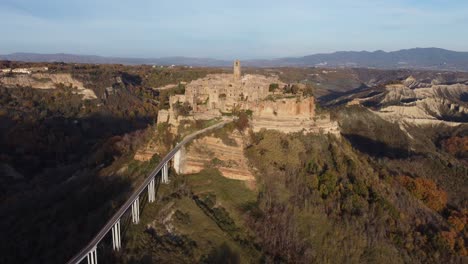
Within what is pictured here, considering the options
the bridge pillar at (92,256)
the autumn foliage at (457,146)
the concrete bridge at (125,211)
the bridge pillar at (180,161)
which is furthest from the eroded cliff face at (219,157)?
the autumn foliage at (457,146)

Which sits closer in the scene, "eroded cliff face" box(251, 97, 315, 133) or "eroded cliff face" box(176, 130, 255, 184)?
"eroded cliff face" box(176, 130, 255, 184)

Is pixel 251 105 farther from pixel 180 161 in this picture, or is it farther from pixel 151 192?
pixel 151 192

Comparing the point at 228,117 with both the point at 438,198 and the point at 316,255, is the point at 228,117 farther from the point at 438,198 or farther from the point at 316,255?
the point at 438,198

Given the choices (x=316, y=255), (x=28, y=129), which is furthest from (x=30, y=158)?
(x=316, y=255)

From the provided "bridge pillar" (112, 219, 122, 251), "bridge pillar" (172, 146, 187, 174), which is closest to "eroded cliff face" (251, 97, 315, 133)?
"bridge pillar" (172, 146, 187, 174)

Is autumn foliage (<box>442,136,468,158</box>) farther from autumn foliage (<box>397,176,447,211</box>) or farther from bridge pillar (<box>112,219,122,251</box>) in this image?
bridge pillar (<box>112,219,122,251</box>)

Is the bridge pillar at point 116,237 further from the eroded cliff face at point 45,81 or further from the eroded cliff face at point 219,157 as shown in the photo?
the eroded cliff face at point 45,81
